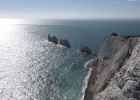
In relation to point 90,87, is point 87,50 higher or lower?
higher

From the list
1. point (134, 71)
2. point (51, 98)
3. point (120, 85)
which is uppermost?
point (134, 71)

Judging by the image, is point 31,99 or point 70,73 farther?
point 70,73

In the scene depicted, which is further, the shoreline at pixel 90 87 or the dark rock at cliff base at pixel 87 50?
the dark rock at cliff base at pixel 87 50

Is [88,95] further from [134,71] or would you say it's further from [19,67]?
[19,67]

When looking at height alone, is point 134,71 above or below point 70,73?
above

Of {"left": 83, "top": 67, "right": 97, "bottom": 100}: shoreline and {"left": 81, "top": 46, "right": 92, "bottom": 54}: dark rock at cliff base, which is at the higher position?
{"left": 81, "top": 46, "right": 92, "bottom": 54}: dark rock at cliff base

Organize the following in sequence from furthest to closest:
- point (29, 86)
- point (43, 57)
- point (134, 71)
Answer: point (43, 57), point (29, 86), point (134, 71)

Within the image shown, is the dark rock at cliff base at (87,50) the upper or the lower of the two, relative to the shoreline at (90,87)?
upper

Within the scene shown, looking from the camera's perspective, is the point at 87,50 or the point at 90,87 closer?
the point at 90,87

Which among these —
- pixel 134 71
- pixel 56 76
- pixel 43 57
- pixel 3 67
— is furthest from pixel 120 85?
pixel 43 57

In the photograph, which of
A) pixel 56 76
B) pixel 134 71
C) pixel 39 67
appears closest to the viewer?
pixel 134 71

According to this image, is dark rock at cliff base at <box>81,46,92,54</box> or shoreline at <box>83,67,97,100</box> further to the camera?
dark rock at cliff base at <box>81,46,92,54</box>
